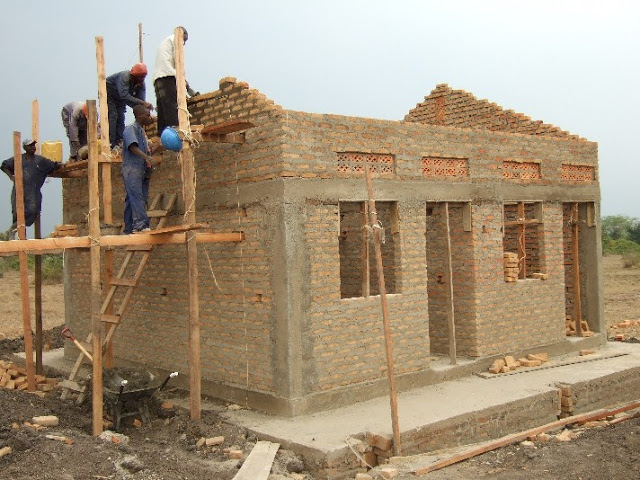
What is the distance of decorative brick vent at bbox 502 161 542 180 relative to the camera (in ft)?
38.4

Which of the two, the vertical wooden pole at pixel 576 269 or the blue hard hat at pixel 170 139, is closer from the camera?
the blue hard hat at pixel 170 139

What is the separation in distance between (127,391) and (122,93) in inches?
175

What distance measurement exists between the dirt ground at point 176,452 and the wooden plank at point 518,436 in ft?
0.25

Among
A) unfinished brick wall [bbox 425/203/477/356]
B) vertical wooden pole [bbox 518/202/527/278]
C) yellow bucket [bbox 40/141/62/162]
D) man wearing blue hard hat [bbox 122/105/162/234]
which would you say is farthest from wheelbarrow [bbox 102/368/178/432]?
vertical wooden pole [bbox 518/202/527/278]

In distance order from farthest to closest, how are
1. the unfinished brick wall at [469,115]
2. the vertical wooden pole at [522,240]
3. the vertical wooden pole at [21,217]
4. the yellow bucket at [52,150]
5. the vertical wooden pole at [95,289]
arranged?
the unfinished brick wall at [469,115] → the vertical wooden pole at [522,240] → the yellow bucket at [52,150] → the vertical wooden pole at [21,217] → the vertical wooden pole at [95,289]

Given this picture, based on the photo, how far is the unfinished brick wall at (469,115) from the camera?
13.4m

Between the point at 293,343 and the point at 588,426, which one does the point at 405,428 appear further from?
the point at 588,426

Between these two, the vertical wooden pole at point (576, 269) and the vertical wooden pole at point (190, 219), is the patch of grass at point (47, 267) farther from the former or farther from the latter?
the vertical wooden pole at point (576, 269)

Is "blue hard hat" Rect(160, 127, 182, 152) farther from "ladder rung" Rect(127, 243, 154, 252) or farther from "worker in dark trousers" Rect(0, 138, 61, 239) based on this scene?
"worker in dark trousers" Rect(0, 138, 61, 239)

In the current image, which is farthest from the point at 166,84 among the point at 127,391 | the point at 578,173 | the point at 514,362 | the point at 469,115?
the point at 578,173

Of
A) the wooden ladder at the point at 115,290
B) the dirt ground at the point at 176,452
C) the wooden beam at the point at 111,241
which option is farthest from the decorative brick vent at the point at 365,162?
the dirt ground at the point at 176,452

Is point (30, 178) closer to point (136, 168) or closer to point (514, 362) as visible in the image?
point (136, 168)

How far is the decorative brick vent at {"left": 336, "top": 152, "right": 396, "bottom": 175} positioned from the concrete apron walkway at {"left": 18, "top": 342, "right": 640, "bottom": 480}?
3184mm

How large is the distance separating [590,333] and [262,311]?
24.2 feet
